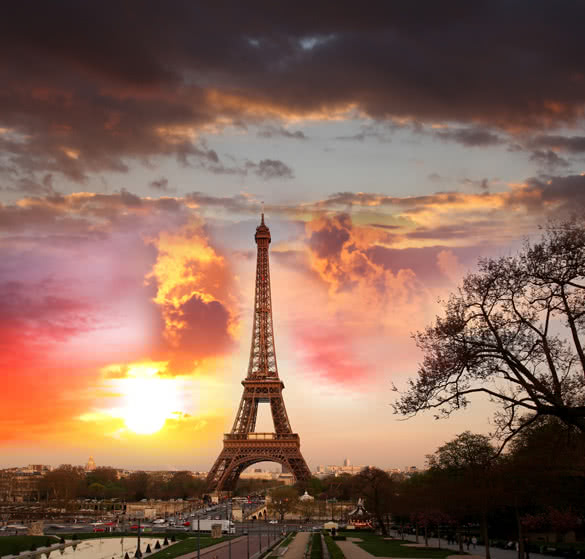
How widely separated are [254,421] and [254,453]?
7.54 m

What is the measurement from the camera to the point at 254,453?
12438 centimetres

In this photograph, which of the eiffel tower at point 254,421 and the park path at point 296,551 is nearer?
the park path at point 296,551

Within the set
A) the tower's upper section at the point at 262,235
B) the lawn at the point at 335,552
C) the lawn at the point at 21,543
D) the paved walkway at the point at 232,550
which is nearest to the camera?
the lawn at the point at 335,552

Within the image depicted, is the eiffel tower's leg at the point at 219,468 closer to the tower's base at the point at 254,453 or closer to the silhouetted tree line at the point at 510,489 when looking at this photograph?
the tower's base at the point at 254,453

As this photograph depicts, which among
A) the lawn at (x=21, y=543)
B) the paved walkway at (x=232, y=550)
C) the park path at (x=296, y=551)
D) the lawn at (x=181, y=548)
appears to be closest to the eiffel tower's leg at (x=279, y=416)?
the lawn at (x=181, y=548)

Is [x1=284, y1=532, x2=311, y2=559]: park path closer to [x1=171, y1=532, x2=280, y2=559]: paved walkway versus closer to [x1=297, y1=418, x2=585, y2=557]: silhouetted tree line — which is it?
[x1=171, y1=532, x2=280, y2=559]: paved walkway

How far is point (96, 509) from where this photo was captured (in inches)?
6097

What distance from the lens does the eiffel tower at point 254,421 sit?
12438cm

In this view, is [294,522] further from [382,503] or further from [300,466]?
[382,503]

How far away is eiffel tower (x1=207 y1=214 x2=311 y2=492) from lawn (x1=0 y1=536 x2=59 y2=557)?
50365mm

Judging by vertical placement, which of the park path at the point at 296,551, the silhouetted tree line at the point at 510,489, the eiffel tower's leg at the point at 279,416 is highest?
the eiffel tower's leg at the point at 279,416

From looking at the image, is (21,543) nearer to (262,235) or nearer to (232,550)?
(232,550)

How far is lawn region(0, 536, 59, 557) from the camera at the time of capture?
61.9 metres

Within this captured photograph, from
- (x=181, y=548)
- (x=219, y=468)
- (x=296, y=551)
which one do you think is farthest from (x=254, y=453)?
(x=296, y=551)
